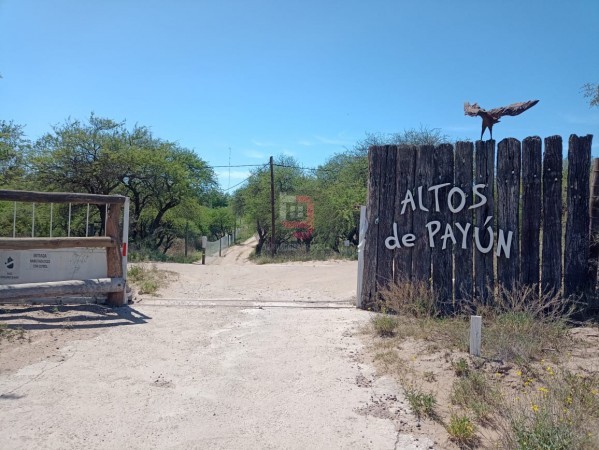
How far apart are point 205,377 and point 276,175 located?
3260 centimetres

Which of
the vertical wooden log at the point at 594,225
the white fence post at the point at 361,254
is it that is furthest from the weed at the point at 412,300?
the vertical wooden log at the point at 594,225

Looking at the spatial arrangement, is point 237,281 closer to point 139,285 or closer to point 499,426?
point 139,285

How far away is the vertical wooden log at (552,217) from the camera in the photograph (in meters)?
7.71

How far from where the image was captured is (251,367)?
581cm

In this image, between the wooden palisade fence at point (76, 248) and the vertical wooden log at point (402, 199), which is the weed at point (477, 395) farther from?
the wooden palisade fence at point (76, 248)

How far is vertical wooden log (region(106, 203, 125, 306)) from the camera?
8.80 metres

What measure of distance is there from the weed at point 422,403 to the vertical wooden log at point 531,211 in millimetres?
3973

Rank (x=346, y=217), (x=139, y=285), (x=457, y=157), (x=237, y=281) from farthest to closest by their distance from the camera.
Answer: (x=346, y=217)
(x=237, y=281)
(x=139, y=285)
(x=457, y=157)

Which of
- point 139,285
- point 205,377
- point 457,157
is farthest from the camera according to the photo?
point 139,285

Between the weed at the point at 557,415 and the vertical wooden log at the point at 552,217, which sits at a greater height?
the vertical wooden log at the point at 552,217

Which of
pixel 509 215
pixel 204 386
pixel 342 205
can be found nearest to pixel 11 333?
pixel 204 386

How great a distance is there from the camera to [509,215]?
7875 mm

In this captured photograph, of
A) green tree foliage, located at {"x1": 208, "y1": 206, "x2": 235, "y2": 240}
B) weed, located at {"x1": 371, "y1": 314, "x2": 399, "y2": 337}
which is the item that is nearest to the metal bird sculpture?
weed, located at {"x1": 371, "y1": 314, "x2": 399, "y2": 337}

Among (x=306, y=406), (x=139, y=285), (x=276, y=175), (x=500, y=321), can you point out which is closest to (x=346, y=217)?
(x=276, y=175)
